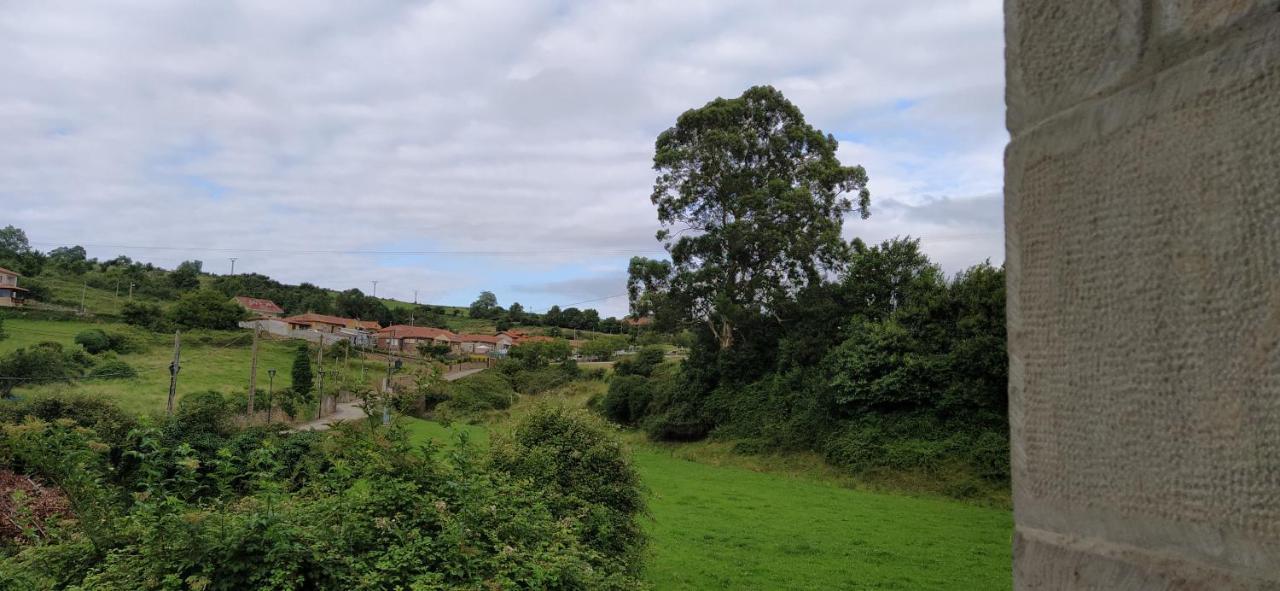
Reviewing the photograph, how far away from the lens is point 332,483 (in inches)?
194

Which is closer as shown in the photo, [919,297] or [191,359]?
[919,297]

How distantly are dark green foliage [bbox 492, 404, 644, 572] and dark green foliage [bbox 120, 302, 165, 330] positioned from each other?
148ft

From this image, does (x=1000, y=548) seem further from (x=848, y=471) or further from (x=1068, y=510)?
(x=1068, y=510)

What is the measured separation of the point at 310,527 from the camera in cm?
399

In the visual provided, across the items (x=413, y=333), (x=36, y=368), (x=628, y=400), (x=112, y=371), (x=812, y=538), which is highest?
(x=413, y=333)

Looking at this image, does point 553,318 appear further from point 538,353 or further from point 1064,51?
point 1064,51

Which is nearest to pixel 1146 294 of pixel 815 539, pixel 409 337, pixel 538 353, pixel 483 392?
pixel 815 539

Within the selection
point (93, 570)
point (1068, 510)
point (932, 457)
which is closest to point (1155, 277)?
point (1068, 510)

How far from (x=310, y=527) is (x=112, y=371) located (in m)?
31.4

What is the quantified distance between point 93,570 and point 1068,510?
15.0ft

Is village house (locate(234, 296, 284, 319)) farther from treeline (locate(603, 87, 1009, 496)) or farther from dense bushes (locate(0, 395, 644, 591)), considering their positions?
dense bushes (locate(0, 395, 644, 591))

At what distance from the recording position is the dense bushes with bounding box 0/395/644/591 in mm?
3609

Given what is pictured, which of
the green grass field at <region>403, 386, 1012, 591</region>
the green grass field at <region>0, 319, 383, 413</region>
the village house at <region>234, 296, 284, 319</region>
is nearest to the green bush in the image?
the green grass field at <region>0, 319, 383, 413</region>

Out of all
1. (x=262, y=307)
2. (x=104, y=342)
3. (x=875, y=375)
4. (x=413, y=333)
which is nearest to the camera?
(x=875, y=375)
